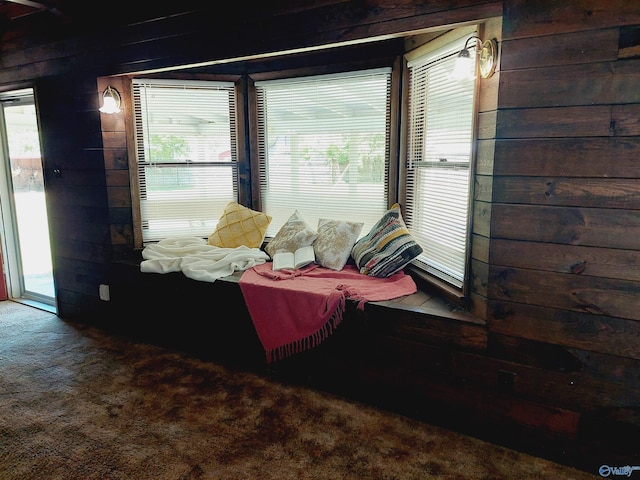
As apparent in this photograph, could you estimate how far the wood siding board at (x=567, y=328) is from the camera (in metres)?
1.86

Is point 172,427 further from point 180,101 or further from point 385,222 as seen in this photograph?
point 180,101

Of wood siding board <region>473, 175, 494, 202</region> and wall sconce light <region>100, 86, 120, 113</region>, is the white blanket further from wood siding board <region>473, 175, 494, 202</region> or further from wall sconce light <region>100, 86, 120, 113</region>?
wood siding board <region>473, 175, 494, 202</region>

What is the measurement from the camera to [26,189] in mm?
4109

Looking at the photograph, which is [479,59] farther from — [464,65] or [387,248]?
[387,248]

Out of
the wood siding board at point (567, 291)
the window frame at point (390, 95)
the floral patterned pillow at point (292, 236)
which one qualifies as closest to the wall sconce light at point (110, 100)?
the window frame at point (390, 95)

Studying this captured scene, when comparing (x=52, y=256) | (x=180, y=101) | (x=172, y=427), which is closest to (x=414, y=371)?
(x=172, y=427)

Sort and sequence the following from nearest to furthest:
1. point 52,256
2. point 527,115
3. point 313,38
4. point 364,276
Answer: point 527,115, point 313,38, point 364,276, point 52,256

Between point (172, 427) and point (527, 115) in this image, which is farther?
point (172, 427)

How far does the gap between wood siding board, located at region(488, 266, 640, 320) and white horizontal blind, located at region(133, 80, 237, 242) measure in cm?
229

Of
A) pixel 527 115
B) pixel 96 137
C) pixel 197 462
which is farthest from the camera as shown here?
pixel 96 137

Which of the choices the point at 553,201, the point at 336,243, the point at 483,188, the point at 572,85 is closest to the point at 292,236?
the point at 336,243

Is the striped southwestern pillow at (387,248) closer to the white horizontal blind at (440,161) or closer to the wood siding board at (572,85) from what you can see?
the white horizontal blind at (440,161)

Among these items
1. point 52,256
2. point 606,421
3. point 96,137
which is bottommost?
point 606,421

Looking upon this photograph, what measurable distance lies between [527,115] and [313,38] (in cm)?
125
